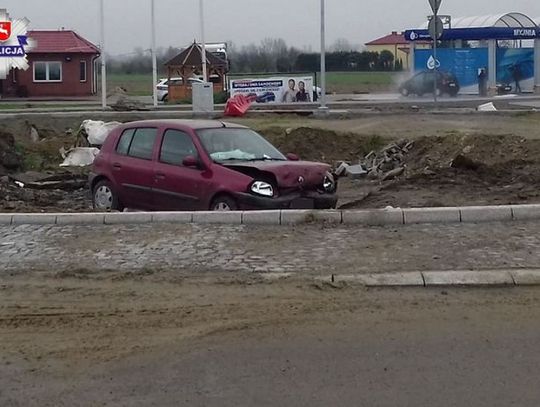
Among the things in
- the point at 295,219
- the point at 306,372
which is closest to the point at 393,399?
the point at 306,372

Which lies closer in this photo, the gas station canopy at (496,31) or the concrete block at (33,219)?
the concrete block at (33,219)

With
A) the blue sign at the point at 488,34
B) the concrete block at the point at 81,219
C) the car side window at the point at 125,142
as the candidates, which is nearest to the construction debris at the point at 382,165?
the car side window at the point at 125,142

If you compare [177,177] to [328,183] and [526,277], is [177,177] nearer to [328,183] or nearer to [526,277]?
[328,183]

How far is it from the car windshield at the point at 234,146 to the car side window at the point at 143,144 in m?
0.84

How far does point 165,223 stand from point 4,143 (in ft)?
39.9

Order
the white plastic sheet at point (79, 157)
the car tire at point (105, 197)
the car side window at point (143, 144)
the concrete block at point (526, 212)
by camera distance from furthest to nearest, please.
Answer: the white plastic sheet at point (79, 157), the car tire at point (105, 197), the car side window at point (143, 144), the concrete block at point (526, 212)

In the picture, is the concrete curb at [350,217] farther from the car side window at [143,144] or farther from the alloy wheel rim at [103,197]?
the alloy wheel rim at [103,197]

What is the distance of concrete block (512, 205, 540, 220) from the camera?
11250 millimetres

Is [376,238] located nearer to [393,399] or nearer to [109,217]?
[109,217]

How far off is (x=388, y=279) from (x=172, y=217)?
11.5 feet

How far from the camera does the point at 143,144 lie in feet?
45.7

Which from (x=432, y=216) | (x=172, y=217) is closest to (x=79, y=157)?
(x=172, y=217)

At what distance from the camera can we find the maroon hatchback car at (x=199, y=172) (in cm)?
1246

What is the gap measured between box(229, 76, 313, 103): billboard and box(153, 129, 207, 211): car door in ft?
111
